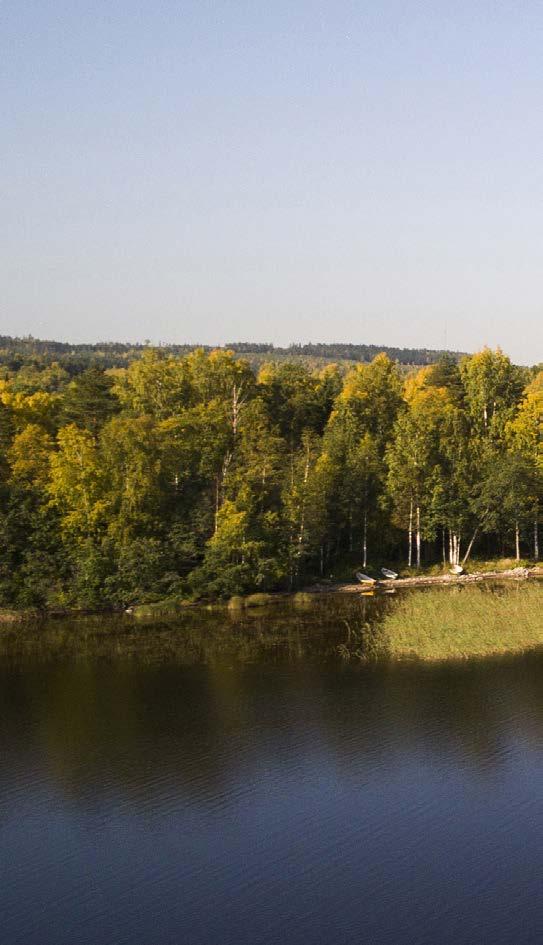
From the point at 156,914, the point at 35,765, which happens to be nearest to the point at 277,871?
the point at 156,914

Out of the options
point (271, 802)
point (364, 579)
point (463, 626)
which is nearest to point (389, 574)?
point (364, 579)

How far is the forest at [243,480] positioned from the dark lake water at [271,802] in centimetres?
1391

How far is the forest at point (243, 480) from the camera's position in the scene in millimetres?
59375

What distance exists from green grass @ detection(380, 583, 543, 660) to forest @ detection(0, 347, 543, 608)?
13.6 m

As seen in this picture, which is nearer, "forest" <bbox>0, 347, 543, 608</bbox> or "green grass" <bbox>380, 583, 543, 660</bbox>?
"green grass" <bbox>380, 583, 543, 660</bbox>

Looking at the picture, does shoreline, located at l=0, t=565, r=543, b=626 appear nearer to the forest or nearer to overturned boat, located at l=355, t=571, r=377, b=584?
overturned boat, located at l=355, t=571, r=377, b=584

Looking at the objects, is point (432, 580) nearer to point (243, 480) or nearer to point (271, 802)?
point (243, 480)

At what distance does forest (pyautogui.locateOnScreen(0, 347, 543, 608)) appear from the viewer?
59.4m

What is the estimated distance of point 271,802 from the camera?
Result: 2975 centimetres

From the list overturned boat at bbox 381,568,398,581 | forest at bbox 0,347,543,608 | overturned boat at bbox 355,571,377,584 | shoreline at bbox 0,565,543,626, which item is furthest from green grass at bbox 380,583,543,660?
overturned boat at bbox 381,568,398,581

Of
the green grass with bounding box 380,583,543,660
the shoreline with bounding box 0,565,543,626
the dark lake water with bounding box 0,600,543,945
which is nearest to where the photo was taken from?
the dark lake water with bounding box 0,600,543,945

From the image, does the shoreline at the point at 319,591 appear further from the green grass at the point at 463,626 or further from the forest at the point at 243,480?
the green grass at the point at 463,626

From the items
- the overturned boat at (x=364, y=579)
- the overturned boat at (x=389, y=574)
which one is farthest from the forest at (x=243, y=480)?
the overturned boat at (x=364, y=579)

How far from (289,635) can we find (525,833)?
25019 mm
